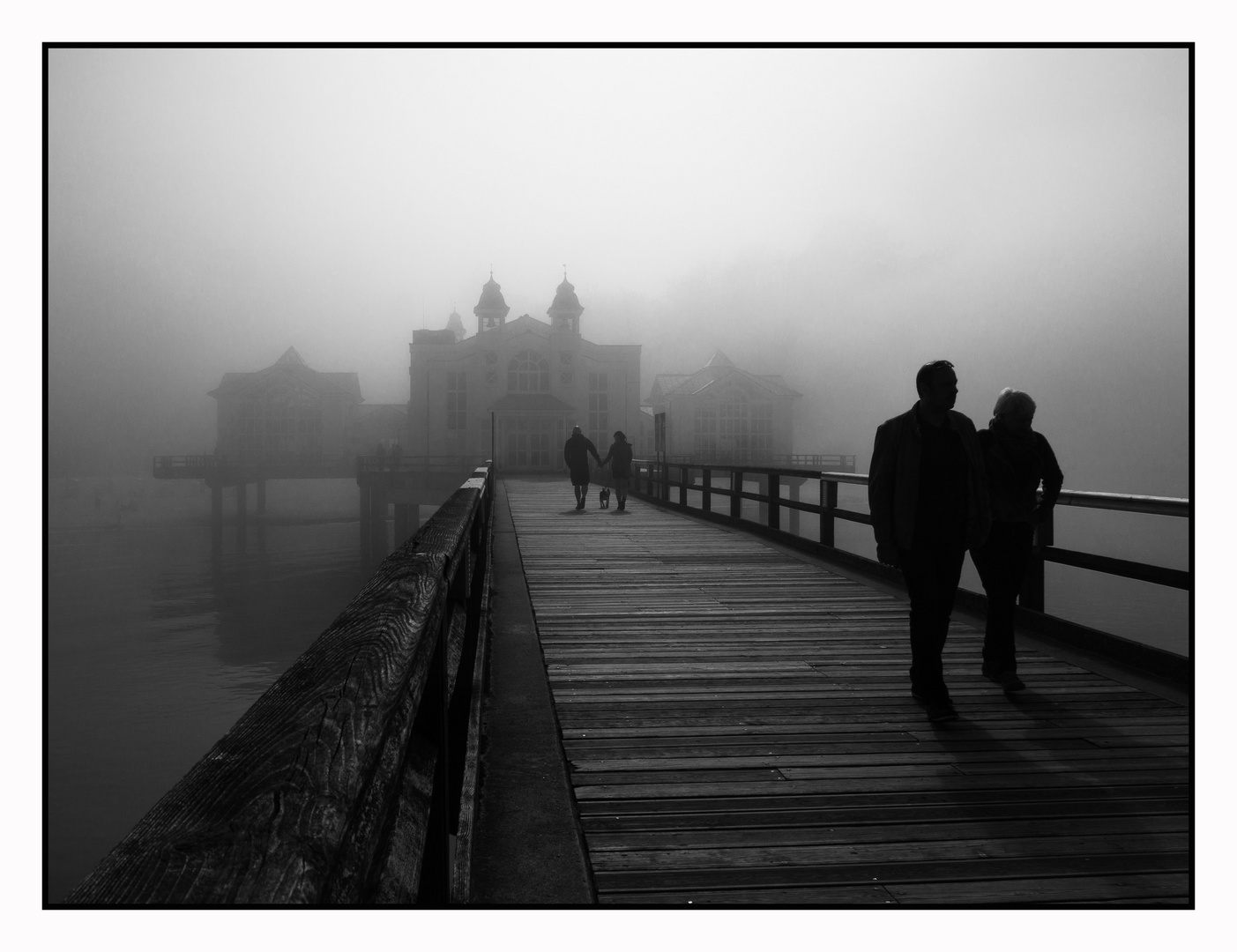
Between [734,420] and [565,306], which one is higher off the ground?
[565,306]

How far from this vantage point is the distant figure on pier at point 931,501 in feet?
14.5

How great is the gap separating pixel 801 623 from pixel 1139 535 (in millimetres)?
109826

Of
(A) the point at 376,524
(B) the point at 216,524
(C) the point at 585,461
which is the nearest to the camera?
(C) the point at 585,461

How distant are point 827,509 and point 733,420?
5020 centimetres

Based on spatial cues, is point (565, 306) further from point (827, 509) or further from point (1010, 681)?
point (1010, 681)

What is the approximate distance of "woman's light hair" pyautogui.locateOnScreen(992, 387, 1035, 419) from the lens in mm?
4875

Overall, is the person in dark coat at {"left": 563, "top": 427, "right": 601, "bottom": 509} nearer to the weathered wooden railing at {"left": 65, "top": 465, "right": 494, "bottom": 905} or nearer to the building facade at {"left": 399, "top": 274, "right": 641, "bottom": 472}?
the weathered wooden railing at {"left": 65, "top": 465, "right": 494, "bottom": 905}

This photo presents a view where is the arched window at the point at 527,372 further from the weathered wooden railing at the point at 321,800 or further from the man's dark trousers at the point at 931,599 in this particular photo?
the weathered wooden railing at the point at 321,800

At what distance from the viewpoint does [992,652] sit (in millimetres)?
4973

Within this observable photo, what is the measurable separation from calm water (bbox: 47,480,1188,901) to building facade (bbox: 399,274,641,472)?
9.63 metres

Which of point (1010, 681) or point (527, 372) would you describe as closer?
point (1010, 681)

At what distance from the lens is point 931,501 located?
446 centimetres

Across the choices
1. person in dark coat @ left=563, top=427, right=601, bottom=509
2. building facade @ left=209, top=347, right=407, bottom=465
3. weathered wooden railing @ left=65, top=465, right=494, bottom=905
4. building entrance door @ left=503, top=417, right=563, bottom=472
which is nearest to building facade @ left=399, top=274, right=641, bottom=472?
building entrance door @ left=503, top=417, right=563, bottom=472

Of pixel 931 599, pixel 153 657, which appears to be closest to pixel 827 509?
pixel 931 599
